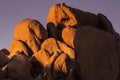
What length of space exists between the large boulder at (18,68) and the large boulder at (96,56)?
6.81 m

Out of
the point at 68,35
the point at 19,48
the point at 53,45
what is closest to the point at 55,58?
the point at 53,45

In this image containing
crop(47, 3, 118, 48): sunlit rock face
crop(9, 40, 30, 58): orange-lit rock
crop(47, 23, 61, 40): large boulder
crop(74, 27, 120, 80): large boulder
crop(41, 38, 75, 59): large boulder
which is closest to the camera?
crop(74, 27, 120, 80): large boulder

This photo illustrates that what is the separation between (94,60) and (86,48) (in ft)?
4.31

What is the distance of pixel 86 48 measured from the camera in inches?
1259

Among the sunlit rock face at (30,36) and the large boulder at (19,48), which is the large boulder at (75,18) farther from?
the large boulder at (19,48)

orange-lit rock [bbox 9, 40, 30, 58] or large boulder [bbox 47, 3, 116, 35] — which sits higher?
large boulder [bbox 47, 3, 116, 35]

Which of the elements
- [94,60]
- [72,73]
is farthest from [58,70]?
[94,60]

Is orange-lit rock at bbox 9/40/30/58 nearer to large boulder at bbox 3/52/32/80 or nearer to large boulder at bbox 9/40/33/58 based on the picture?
large boulder at bbox 9/40/33/58

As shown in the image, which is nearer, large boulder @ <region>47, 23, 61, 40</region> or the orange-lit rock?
the orange-lit rock

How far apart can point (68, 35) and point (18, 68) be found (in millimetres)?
8372

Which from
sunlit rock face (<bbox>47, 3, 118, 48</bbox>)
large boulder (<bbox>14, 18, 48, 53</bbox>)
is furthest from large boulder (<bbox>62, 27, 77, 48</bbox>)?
large boulder (<bbox>14, 18, 48, 53</bbox>)

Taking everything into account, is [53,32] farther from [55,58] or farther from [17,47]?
[55,58]

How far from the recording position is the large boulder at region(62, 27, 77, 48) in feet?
137

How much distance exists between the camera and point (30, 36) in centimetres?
4381
